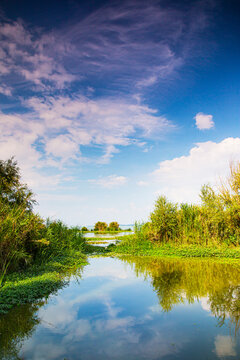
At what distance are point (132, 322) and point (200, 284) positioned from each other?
9.94ft

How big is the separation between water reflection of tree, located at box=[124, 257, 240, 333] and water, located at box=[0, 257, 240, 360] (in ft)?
0.06

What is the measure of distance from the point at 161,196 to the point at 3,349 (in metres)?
13.8

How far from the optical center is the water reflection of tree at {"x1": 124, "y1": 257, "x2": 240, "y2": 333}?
15.3ft

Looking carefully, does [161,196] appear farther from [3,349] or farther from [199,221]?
[3,349]

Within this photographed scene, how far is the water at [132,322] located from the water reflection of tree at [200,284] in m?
0.02

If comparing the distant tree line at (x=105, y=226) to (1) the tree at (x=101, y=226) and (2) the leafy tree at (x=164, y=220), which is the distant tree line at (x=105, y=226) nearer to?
(1) the tree at (x=101, y=226)

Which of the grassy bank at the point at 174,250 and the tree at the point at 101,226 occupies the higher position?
the tree at the point at 101,226

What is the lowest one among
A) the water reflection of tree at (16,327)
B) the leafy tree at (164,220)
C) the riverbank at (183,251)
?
the riverbank at (183,251)

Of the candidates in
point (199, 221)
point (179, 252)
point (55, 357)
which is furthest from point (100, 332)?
point (199, 221)

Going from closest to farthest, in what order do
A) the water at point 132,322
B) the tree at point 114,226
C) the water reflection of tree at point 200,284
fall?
the water at point 132,322
the water reflection of tree at point 200,284
the tree at point 114,226

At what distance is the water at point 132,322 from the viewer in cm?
320

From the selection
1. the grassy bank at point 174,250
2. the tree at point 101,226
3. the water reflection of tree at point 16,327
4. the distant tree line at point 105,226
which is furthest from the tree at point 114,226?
the water reflection of tree at point 16,327

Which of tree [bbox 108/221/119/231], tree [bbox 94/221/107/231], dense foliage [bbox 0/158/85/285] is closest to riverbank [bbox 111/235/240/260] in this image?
dense foliage [bbox 0/158/85/285]

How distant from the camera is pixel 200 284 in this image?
637 cm
